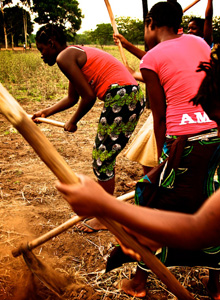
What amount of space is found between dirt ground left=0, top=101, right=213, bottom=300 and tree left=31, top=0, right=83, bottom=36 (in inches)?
1735

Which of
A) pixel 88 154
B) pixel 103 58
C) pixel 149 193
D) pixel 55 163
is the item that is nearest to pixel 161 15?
pixel 103 58

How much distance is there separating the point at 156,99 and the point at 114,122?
2.04 ft

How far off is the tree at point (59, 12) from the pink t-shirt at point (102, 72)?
1762 inches

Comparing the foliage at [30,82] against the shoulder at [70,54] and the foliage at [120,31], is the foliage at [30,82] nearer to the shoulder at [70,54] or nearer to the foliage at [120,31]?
the foliage at [120,31]

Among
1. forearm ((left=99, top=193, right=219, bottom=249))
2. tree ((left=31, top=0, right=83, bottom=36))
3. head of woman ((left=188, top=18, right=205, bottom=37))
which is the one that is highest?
tree ((left=31, top=0, right=83, bottom=36))

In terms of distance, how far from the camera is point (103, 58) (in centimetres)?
221

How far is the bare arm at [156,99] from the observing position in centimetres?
154

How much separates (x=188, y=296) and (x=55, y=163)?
2.54 ft

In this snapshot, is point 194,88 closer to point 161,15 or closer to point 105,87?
point 161,15

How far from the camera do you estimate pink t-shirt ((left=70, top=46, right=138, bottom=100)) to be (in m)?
2.17

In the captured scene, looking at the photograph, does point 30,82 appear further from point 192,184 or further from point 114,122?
point 192,184

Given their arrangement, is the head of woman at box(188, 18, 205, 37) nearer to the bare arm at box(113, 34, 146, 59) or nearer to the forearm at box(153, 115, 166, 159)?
the bare arm at box(113, 34, 146, 59)

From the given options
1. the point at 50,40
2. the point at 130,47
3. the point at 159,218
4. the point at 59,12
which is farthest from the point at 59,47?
the point at 59,12

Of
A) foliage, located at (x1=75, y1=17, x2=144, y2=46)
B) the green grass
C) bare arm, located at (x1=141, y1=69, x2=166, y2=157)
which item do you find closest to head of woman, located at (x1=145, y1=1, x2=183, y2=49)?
bare arm, located at (x1=141, y1=69, x2=166, y2=157)
